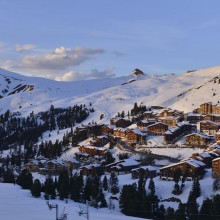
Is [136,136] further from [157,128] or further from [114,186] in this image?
[114,186]

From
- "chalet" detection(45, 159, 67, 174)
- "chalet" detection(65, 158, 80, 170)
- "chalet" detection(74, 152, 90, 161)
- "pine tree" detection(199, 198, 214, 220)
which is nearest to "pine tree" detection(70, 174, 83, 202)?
"pine tree" detection(199, 198, 214, 220)

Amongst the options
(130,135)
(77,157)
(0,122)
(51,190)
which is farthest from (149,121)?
(0,122)

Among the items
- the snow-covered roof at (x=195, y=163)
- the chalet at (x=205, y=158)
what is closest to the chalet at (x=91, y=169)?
the chalet at (x=205, y=158)

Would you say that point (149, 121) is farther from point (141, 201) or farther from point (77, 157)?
point (141, 201)

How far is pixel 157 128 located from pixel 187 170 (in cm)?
3182

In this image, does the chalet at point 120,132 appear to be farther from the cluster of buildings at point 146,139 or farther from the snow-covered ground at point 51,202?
the snow-covered ground at point 51,202

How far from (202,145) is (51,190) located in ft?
109

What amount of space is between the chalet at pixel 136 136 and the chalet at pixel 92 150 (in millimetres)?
6881

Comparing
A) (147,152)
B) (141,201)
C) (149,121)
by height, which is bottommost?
(141,201)

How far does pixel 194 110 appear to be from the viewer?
366 ft

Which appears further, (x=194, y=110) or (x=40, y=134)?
(x=40, y=134)

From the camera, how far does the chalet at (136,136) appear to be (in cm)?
8700

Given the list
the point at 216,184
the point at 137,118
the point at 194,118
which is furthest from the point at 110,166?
the point at 137,118

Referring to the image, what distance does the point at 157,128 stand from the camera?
9206 cm
